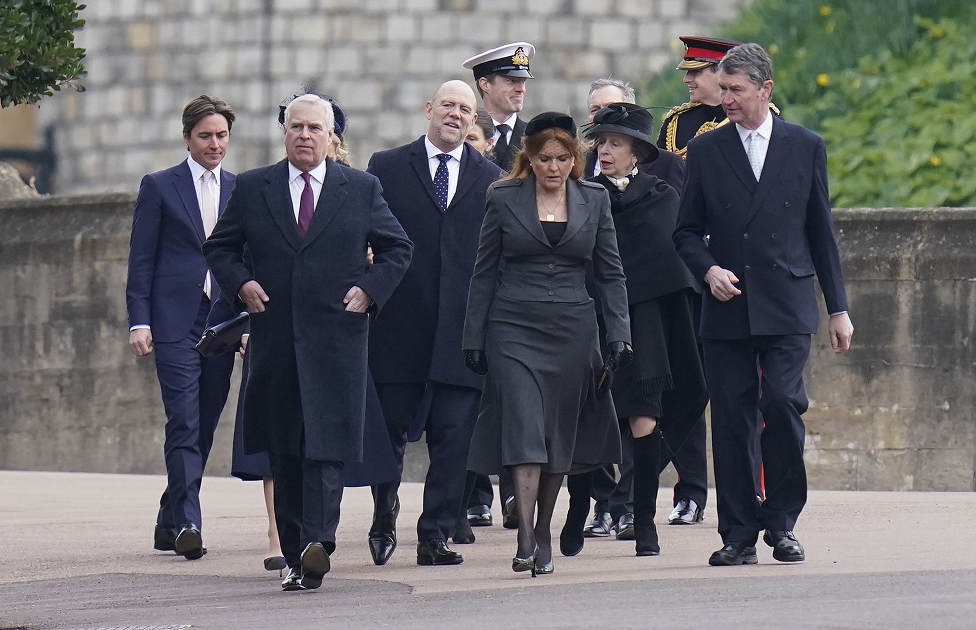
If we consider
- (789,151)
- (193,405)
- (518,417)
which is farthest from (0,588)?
(789,151)

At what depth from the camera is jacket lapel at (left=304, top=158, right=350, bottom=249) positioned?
7.51 m

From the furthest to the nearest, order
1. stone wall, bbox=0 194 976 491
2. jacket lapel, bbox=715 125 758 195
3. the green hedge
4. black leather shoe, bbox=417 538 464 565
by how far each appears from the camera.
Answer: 1. the green hedge
2. stone wall, bbox=0 194 976 491
3. black leather shoe, bbox=417 538 464 565
4. jacket lapel, bbox=715 125 758 195

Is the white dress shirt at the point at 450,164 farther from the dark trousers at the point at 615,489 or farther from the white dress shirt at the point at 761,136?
the dark trousers at the point at 615,489

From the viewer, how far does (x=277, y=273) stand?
295 inches

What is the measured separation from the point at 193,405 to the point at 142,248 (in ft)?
2.45

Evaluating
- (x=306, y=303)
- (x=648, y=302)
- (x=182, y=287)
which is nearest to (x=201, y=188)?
(x=182, y=287)

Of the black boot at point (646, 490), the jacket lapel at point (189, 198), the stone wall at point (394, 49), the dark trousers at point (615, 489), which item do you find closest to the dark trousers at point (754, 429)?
the black boot at point (646, 490)

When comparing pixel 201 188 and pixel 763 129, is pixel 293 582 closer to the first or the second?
pixel 201 188

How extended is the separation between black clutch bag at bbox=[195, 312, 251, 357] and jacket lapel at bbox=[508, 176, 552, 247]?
1.11m

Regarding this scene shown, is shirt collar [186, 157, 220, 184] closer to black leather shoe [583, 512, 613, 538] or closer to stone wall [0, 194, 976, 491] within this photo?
black leather shoe [583, 512, 613, 538]

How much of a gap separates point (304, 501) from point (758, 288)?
6.26 ft

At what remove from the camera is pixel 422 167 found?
8.59 m

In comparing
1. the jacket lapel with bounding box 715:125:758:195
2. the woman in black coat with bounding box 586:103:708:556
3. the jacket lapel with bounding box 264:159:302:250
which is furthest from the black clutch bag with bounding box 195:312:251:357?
the jacket lapel with bounding box 715:125:758:195

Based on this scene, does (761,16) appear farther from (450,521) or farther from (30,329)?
(450,521)
